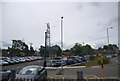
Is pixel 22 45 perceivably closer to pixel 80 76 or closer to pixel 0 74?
pixel 0 74

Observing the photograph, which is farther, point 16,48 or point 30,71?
point 16,48

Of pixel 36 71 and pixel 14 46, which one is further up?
pixel 14 46

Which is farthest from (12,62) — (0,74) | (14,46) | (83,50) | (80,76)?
(83,50)

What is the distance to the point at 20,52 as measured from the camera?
219 feet

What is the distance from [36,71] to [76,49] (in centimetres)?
8025

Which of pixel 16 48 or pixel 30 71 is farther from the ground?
pixel 16 48

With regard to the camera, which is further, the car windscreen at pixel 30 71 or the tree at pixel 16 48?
Answer: the tree at pixel 16 48

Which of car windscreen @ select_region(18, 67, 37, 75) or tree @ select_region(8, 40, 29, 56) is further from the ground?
tree @ select_region(8, 40, 29, 56)

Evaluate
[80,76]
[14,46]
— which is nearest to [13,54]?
[14,46]

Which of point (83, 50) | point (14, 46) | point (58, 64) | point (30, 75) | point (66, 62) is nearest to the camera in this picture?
point (30, 75)

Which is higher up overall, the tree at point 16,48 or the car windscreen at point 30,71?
the tree at point 16,48

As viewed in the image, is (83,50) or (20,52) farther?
(83,50)

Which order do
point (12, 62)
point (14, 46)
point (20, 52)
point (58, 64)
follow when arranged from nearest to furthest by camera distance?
point (58, 64) → point (12, 62) → point (14, 46) → point (20, 52)

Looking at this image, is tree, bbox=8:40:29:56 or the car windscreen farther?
tree, bbox=8:40:29:56
